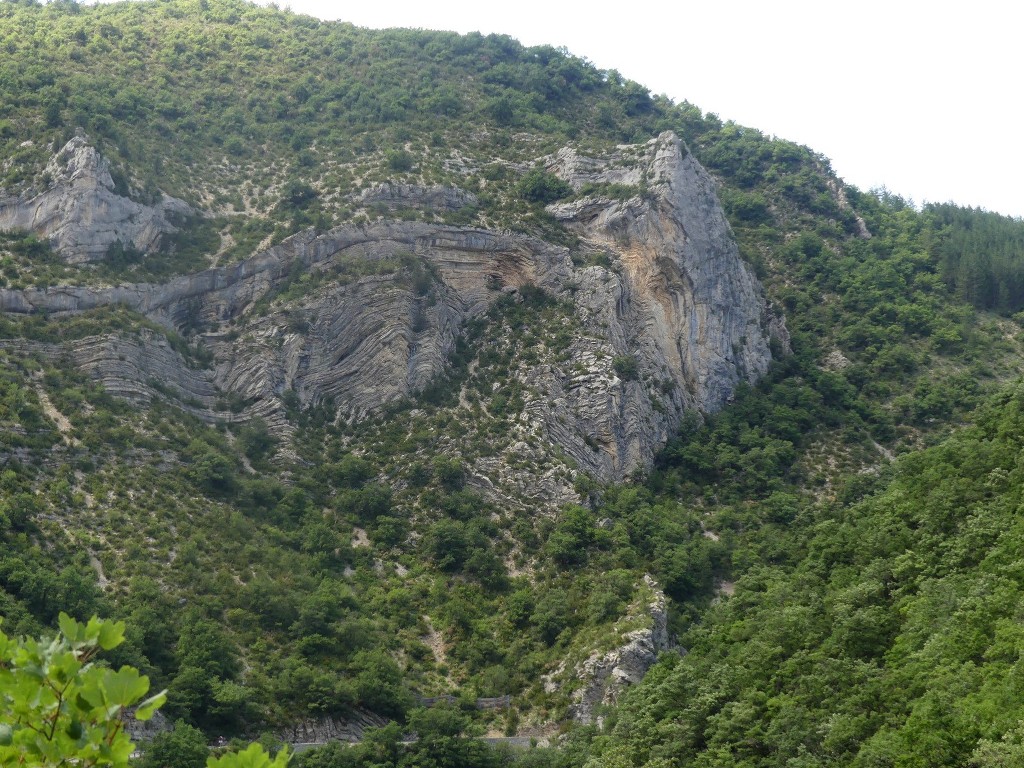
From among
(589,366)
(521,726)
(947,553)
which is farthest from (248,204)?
(947,553)

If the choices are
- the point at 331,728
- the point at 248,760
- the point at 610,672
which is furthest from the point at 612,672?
the point at 248,760

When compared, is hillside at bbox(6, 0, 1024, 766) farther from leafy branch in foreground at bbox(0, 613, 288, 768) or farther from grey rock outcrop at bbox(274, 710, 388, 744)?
leafy branch in foreground at bbox(0, 613, 288, 768)

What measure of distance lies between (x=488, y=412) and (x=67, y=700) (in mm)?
66329

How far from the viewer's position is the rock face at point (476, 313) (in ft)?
246

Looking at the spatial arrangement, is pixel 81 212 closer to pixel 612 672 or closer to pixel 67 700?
pixel 612 672

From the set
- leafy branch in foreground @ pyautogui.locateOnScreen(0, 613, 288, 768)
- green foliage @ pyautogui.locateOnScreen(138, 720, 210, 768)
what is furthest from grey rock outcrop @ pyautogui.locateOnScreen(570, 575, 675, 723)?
leafy branch in foreground @ pyautogui.locateOnScreen(0, 613, 288, 768)

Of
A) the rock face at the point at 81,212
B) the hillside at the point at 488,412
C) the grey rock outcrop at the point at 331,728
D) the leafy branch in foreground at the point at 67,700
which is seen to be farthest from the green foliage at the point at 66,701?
the rock face at the point at 81,212

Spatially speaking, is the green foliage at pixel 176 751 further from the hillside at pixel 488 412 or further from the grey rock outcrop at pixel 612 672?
the grey rock outcrop at pixel 612 672

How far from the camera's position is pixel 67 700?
10281mm

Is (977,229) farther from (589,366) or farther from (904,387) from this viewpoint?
(589,366)

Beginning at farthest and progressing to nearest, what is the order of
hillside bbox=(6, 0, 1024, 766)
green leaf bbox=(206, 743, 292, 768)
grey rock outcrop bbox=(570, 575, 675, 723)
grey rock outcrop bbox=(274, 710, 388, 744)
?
grey rock outcrop bbox=(570, 575, 675, 723), grey rock outcrop bbox=(274, 710, 388, 744), hillside bbox=(6, 0, 1024, 766), green leaf bbox=(206, 743, 292, 768)

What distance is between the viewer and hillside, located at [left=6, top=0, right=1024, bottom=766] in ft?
155

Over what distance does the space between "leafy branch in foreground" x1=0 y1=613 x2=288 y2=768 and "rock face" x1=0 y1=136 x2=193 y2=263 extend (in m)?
68.7

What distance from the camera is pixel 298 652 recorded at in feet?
189
